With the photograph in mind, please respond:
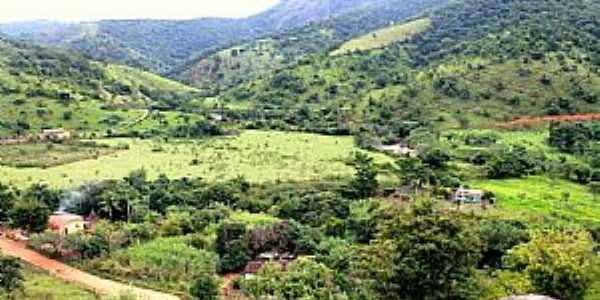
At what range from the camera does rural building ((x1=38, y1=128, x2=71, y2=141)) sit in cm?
7994

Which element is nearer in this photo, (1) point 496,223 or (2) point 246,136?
(1) point 496,223

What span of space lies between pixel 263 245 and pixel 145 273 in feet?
18.9

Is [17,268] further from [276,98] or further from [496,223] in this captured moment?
[276,98]

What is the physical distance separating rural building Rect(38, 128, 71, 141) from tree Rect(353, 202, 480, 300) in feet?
172

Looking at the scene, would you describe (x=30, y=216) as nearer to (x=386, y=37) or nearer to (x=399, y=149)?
(x=399, y=149)

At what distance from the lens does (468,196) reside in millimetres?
52375

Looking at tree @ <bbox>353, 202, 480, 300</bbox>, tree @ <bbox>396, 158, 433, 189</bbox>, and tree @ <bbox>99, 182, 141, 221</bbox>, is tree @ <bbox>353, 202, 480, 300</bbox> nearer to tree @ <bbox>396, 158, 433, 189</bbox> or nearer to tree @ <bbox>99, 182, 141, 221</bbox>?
tree @ <bbox>99, 182, 141, 221</bbox>

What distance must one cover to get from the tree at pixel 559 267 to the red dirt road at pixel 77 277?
46.2 ft

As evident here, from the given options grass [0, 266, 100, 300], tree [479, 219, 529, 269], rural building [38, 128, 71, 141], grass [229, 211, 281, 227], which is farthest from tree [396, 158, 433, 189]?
rural building [38, 128, 71, 141]

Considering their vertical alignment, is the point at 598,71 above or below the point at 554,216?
above

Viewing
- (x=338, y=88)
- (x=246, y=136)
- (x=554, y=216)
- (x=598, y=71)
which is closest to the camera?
(x=554, y=216)

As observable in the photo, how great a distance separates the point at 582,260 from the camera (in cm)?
3350

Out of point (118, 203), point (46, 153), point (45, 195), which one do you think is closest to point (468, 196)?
point (118, 203)

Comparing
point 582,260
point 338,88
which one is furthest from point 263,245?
point 338,88
